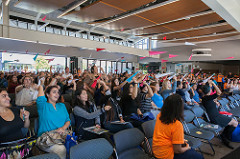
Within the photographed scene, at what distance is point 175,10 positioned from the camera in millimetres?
6266

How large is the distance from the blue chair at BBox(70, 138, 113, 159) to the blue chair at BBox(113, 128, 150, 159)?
15cm

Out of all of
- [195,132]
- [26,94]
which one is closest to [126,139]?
[195,132]

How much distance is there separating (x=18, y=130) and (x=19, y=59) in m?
11.2

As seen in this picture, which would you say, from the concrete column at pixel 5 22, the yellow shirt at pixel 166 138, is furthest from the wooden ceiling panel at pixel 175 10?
the concrete column at pixel 5 22

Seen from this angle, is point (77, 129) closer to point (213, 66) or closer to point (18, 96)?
point (18, 96)

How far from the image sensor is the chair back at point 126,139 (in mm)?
1916

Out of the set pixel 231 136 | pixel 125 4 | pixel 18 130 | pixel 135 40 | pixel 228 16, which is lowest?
pixel 231 136

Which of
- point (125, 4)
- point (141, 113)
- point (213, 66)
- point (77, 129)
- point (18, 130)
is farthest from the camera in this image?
point (213, 66)

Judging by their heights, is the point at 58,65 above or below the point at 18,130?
above

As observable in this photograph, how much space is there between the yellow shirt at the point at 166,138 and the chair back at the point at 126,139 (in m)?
0.24

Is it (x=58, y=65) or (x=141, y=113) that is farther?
(x=58, y=65)

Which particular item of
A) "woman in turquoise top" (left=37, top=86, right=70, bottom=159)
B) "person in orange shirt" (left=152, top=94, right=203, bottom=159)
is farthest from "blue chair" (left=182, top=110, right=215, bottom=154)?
"woman in turquoise top" (left=37, top=86, right=70, bottom=159)

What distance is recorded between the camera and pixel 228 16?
17.0 feet

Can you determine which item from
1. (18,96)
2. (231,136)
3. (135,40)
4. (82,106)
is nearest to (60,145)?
(82,106)
